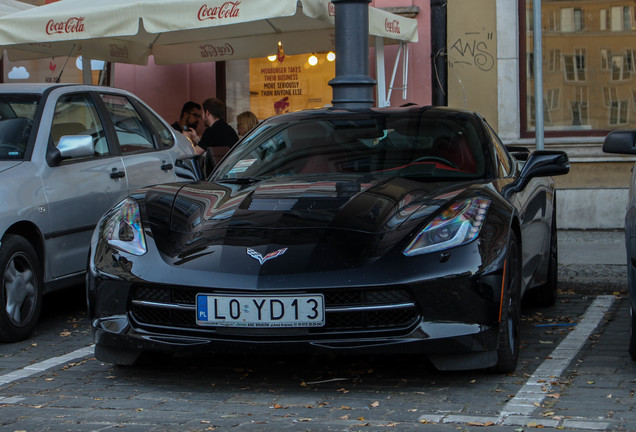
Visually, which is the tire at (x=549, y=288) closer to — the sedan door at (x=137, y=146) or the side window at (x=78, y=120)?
the sedan door at (x=137, y=146)

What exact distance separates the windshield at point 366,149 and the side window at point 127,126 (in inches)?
70.5

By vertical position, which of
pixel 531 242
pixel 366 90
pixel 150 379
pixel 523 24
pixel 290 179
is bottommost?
pixel 150 379

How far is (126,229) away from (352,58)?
392 centimetres

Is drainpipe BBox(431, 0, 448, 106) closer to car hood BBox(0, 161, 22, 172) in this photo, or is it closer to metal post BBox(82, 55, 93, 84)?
metal post BBox(82, 55, 93, 84)

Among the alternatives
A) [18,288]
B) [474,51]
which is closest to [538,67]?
[474,51]

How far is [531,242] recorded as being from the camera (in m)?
5.98

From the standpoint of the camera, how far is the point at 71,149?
21.6ft

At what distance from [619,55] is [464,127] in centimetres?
683

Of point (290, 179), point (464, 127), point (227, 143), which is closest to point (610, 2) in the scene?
point (227, 143)

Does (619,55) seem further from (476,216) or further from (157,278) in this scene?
(157,278)

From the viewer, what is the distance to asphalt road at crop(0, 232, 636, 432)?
4.14 m

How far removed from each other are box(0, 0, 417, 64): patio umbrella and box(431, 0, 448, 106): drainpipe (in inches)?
42.9

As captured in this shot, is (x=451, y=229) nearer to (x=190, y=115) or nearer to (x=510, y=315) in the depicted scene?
(x=510, y=315)

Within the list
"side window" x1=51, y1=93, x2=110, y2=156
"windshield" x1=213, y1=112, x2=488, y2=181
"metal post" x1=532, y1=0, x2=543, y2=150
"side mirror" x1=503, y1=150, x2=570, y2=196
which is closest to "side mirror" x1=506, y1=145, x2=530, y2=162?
"metal post" x1=532, y1=0, x2=543, y2=150
